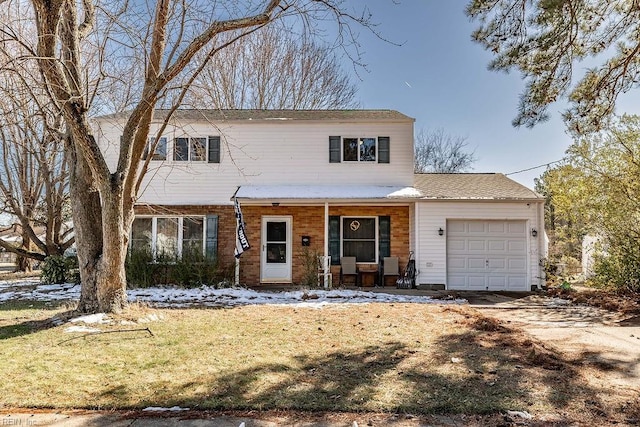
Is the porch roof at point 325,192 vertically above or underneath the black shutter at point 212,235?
above

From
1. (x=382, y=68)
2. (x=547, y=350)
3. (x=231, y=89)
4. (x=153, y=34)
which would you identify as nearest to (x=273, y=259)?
(x=382, y=68)

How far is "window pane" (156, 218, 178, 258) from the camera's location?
45.7ft

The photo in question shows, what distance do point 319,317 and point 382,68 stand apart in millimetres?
6148

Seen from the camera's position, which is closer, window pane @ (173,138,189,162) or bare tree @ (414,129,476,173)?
window pane @ (173,138,189,162)

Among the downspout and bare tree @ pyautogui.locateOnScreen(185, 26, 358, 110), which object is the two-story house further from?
bare tree @ pyautogui.locateOnScreen(185, 26, 358, 110)

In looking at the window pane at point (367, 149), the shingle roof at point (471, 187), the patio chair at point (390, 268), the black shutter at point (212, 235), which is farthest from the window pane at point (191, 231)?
the shingle roof at point (471, 187)

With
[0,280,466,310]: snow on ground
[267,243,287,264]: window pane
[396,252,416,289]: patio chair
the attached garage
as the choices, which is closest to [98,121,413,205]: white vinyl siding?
the attached garage

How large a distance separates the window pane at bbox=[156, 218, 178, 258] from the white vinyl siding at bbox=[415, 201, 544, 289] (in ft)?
25.5

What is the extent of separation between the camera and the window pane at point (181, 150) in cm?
1419

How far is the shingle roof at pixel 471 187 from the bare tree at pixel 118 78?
7472 millimetres

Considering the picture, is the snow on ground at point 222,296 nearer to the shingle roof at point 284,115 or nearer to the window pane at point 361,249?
the window pane at point 361,249

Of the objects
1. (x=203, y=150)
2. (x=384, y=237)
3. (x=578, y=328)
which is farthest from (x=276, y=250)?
(x=578, y=328)

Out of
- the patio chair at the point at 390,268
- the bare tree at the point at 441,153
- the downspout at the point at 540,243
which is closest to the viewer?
the downspout at the point at 540,243

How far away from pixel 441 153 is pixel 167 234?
874 inches
